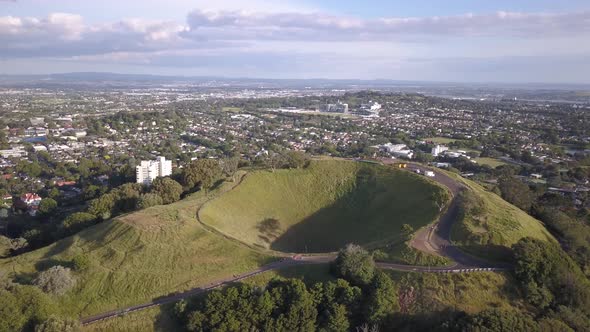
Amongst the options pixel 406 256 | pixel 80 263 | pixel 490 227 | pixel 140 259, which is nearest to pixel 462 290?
pixel 406 256

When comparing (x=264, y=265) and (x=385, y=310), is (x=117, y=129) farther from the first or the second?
(x=385, y=310)

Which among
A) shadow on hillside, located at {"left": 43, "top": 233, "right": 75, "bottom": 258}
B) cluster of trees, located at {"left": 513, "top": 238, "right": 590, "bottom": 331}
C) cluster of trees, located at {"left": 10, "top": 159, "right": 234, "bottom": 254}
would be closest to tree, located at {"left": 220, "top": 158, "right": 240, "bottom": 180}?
cluster of trees, located at {"left": 10, "top": 159, "right": 234, "bottom": 254}

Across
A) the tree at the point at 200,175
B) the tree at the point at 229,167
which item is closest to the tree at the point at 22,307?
the tree at the point at 200,175

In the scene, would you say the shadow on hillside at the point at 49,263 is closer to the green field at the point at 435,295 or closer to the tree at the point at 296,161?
the green field at the point at 435,295

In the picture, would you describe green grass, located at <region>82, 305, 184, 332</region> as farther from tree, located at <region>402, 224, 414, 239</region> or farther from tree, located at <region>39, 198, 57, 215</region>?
tree, located at <region>39, 198, 57, 215</region>

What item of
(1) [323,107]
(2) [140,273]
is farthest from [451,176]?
(1) [323,107]

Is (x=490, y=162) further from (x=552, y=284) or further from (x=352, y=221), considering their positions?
(x=552, y=284)

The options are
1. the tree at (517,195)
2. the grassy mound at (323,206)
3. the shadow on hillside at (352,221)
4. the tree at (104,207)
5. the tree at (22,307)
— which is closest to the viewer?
the tree at (22,307)
